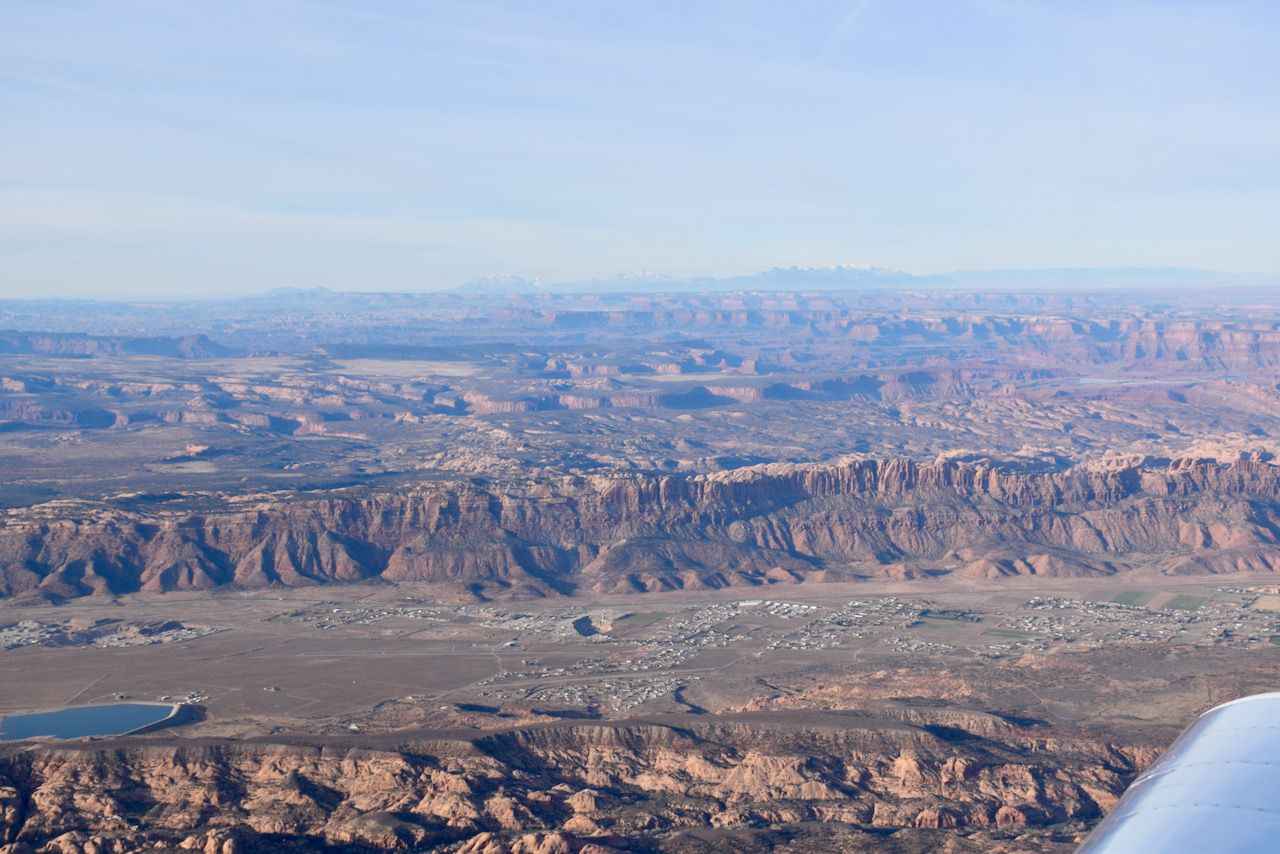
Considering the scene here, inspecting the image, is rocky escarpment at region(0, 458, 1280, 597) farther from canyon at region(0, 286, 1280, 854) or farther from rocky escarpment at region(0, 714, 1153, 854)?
rocky escarpment at region(0, 714, 1153, 854)

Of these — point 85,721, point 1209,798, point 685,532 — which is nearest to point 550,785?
point 85,721

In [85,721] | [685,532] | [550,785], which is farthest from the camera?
[685,532]

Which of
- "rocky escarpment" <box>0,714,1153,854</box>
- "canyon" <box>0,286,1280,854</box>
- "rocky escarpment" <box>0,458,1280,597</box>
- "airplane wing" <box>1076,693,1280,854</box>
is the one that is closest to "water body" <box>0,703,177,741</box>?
"canyon" <box>0,286,1280,854</box>

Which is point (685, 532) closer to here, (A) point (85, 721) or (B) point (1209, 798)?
(A) point (85, 721)

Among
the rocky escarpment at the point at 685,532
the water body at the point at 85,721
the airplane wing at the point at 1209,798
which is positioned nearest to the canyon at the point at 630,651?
the rocky escarpment at the point at 685,532

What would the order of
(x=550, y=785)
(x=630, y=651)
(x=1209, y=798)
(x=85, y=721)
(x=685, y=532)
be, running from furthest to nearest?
(x=685, y=532)
(x=630, y=651)
(x=85, y=721)
(x=550, y=785)
(x=1209, y=798)

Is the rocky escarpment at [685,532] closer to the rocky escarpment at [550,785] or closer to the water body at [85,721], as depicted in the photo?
the water body at [85,721]
